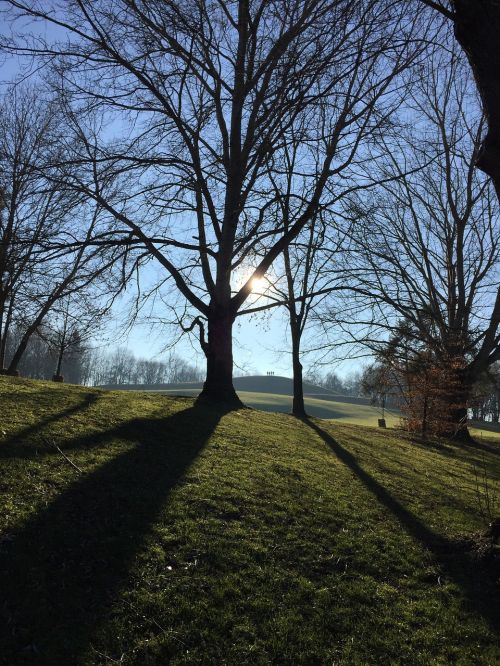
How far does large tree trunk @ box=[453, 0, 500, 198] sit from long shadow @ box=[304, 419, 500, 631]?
3573 mm

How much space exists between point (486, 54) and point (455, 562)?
15.6 feet

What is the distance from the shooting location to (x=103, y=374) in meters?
113

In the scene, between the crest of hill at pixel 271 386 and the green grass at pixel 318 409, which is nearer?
the green grass at pixel 318 409

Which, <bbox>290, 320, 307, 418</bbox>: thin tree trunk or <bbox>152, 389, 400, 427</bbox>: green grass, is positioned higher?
<bbox>290, 320, 307, 418</bbox>: thin tree trunk

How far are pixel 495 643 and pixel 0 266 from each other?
11.2 m

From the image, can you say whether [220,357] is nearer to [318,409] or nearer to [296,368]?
[296,368]

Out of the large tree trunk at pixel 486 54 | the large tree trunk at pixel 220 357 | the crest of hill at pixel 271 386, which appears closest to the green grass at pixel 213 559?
the large tree trunk at pixel 486 54

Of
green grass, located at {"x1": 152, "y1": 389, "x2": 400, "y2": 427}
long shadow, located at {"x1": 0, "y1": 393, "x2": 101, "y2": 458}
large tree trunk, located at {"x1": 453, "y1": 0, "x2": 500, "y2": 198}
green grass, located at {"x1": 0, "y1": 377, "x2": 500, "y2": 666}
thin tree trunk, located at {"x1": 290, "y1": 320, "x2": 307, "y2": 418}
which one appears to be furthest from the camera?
green grass, located at {"x1": 152, "y1": 389, "x2": 400, "y2": 427}

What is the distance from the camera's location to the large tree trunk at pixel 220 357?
41.1ft

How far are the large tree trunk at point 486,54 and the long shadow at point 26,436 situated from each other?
5.36 metres

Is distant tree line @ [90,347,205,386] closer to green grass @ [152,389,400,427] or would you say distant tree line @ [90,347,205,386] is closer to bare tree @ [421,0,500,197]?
green grass @ [152,389,400,427]

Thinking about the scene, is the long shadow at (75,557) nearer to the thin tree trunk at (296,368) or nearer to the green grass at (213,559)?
the green grass at (213,559)

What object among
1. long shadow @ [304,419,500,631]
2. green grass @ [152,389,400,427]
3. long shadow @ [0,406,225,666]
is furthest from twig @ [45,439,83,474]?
green grass @ [152,389,400,427]

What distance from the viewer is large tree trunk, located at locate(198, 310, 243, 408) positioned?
12.5 metres
